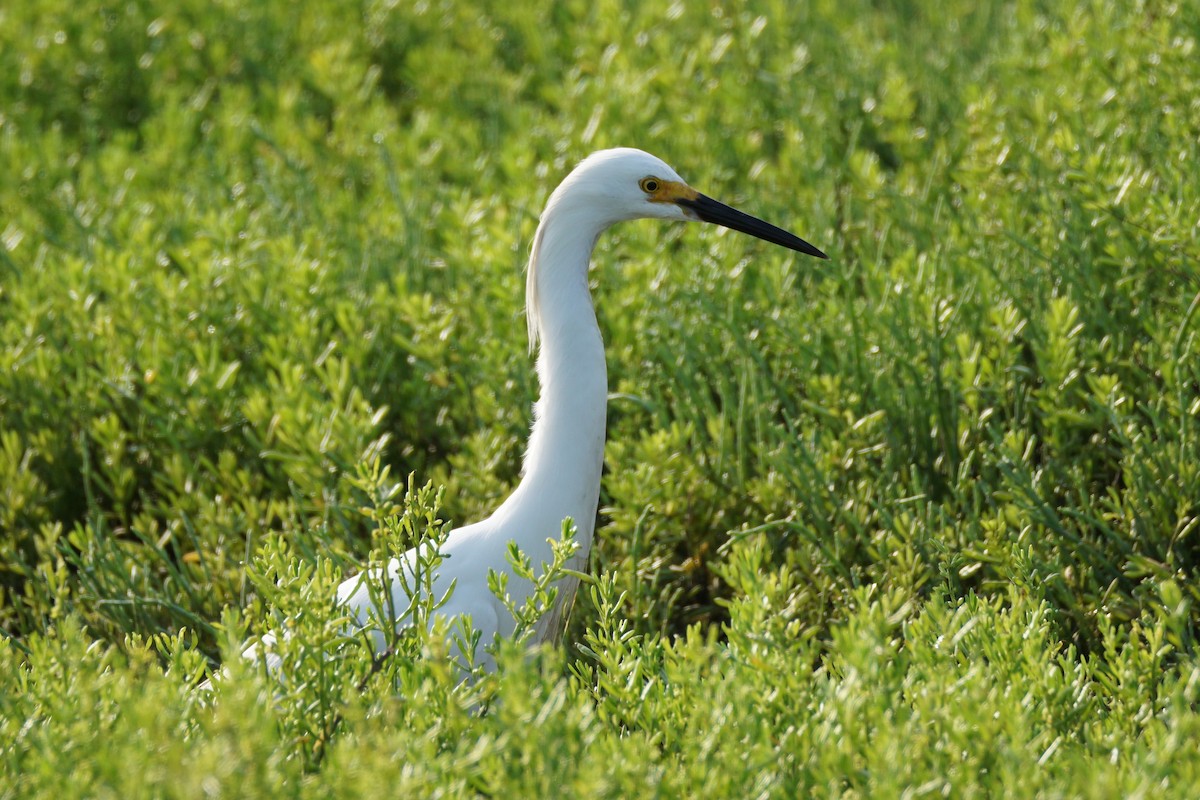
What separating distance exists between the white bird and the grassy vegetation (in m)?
0.18

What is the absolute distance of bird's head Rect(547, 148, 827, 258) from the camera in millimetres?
2992

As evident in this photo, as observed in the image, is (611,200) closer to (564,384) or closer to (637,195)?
(637,195)

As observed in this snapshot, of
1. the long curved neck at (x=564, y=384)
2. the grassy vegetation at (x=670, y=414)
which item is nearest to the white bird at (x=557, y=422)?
the long curved neck at (x=564, y=384)

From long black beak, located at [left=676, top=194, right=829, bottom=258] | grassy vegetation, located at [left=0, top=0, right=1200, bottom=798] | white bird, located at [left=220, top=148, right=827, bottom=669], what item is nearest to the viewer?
grassy vegetation, located at [left=0, top=0, right=1200, bottom=798]

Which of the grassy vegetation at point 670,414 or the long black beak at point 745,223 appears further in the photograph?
the long black beak at point 745,223

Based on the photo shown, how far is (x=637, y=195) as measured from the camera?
3.07 meters

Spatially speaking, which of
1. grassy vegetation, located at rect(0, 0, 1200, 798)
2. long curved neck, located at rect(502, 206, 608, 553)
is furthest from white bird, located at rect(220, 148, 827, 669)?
grassy vegetation, located at rect(0, 0, 1200, 798)

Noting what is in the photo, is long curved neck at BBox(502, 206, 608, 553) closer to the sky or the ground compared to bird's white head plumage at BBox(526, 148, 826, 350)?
closer to the ground

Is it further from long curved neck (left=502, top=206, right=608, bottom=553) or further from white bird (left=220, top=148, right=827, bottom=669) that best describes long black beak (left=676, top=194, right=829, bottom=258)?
long curved neck (left=502, top=206, right=608, bottom=553)

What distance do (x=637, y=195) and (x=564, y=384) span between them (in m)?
0.49

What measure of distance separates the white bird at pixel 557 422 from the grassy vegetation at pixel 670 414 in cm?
18

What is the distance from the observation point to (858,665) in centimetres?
195

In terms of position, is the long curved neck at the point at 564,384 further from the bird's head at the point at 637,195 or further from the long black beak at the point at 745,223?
the long black beak at the point at 745,223

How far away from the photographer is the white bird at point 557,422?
292 centimetres
